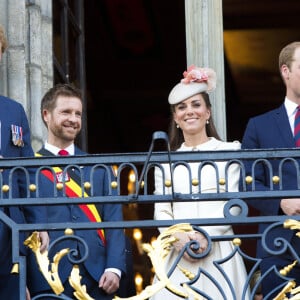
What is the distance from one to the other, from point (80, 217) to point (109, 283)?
1.57 ft

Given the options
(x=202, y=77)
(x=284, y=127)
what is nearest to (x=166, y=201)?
(x=284, y=127)

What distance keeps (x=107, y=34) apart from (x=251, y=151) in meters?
8.26

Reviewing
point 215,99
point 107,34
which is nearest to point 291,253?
point 215,99

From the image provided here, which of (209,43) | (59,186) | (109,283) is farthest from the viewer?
(209,43)

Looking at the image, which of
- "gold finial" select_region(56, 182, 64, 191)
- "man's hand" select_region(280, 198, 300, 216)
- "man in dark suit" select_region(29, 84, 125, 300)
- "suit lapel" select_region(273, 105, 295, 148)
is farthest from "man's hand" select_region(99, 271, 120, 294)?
"suit lapel" select_region(273, 105, 295, 148)

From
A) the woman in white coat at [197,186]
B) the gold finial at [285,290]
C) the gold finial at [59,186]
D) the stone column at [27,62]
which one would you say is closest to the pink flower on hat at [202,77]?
the woman in white coat at [197,186]

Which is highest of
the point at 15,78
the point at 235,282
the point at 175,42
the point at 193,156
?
the point at 175,42

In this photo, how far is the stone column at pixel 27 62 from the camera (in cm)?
1082

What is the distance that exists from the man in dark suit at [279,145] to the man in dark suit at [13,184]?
3.97 feet

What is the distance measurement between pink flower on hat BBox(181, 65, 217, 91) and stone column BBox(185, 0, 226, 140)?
63 centimetres

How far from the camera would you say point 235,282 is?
951cm

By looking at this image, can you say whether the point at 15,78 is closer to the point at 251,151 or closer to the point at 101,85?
the point at 251,151

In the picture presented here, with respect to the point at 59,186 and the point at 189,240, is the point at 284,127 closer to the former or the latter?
the point at 189,240

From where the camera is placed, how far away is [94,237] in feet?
31.4
